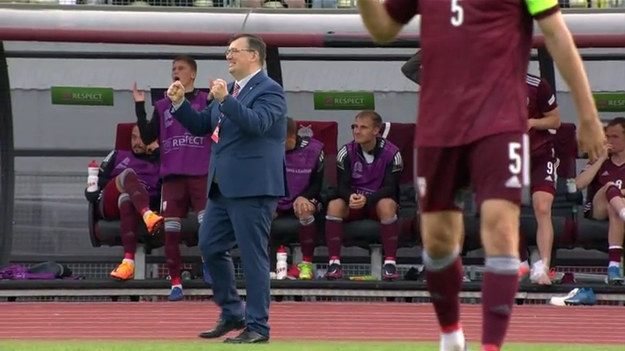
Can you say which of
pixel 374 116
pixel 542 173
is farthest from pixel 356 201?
pixel 542 173

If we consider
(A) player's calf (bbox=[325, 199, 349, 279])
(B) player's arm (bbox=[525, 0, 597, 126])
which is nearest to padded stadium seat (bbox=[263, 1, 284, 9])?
(A) player's calf (bbox=[325, 199, 349, 279])

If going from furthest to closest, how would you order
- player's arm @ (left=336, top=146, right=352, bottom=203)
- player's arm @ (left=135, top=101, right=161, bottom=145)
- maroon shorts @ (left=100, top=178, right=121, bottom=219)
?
maroon shorts @ (left=100, top=178, right=121, bottom=219)
player's arm @ (left=336, top=146, right=352, bottom=203)
player's arm @ (left=135, top=101, right=161, bottom=145)

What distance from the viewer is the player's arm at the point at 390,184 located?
13.9m

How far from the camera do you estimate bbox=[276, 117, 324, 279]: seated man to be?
13867 mm

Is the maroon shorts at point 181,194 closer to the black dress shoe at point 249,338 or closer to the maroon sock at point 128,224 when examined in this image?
the maroon sock at point 128,224

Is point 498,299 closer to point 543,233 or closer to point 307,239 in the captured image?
point 543,233

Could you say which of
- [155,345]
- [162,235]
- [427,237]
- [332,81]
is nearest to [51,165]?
[162,235]

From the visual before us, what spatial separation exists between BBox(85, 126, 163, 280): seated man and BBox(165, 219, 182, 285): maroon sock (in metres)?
0.12

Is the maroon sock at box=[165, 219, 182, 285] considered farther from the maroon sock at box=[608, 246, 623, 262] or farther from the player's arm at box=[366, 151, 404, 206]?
the maroon sock at box=[608, 246, 623, 262]

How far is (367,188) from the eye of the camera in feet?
46.0

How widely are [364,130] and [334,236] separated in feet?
3.68

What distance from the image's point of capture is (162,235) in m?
14.1

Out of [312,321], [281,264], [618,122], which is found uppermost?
[618,122]

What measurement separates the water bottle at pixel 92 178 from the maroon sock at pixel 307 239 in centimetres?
220
